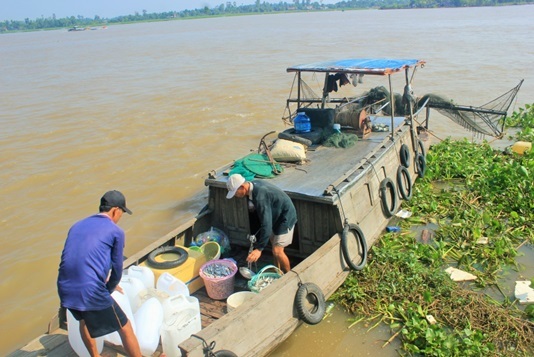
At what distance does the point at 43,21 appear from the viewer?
13525 cm

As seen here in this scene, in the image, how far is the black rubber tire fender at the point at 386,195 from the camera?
6.83 metres

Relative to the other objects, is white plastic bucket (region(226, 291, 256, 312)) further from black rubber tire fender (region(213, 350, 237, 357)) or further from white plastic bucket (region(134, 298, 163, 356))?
black rubber tire fender (region(213, 350, 237, 357))

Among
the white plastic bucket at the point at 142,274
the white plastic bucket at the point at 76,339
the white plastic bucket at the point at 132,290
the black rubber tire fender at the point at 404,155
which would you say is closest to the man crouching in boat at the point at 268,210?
the white plastic bucket at the point at 142,274

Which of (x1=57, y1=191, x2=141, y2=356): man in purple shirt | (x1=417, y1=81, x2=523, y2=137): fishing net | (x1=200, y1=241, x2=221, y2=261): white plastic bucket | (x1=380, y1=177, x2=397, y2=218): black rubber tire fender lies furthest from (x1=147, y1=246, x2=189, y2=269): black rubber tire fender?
(x1=417, y1=81, x2=523, y2=137): fishing net

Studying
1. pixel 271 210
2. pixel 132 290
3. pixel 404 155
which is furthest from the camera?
pixel 404 155

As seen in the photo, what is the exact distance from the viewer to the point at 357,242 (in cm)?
592

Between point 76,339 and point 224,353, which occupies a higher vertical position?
point 76,339

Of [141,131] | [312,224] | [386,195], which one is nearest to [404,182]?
[386,195]

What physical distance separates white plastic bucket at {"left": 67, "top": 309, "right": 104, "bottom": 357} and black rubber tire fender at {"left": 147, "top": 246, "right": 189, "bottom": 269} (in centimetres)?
120

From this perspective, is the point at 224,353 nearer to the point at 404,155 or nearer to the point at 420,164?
the point at 404,155

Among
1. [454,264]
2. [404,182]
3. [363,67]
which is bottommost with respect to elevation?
[454,264]

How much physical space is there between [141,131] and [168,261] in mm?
9701

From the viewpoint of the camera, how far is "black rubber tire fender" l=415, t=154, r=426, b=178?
8812mm

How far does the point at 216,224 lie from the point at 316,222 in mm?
1468
